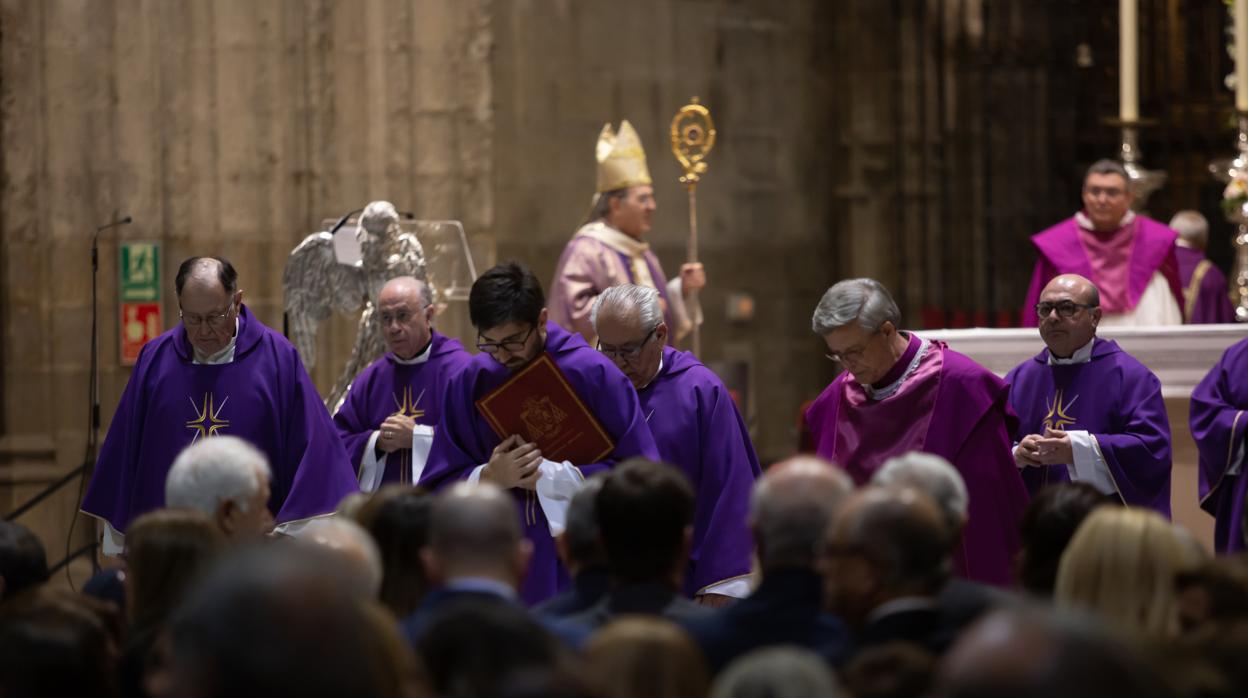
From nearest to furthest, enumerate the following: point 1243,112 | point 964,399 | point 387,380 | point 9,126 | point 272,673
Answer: point 272,673
point 964,399
point 387,380
point 1243,112
point 9,126

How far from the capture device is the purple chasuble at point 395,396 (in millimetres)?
7699

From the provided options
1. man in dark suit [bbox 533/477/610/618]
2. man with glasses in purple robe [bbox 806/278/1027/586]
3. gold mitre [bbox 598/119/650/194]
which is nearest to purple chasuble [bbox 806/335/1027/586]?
man with glasses in purple robe [bbox 806/278/1027/586]

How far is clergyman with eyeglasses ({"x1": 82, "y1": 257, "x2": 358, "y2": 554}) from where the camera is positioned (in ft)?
23.2

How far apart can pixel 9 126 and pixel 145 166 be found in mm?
833

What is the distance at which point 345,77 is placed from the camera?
11.8 metres

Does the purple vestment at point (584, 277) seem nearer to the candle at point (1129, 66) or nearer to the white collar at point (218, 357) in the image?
the candle at point (1129, 66)

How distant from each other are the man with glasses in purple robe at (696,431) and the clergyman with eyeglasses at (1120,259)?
415 centimetres

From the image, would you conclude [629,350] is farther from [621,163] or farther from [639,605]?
[621,163]

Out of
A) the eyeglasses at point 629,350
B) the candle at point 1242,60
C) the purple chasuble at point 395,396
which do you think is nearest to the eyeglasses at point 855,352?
the eyeglasses at point 629,350

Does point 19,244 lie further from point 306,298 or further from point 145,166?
point 306,298

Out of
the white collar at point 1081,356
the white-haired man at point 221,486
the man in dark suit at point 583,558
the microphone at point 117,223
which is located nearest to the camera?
the man in dark suit at point 583,558

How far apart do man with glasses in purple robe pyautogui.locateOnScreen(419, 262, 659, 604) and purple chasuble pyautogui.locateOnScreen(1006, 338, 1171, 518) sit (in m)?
1.73

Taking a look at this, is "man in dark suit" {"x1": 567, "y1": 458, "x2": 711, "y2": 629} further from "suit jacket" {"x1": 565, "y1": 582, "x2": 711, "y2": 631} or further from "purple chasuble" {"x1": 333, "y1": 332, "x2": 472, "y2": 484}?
"purple chasuble" {"x1": 333, "y1": 332, "x2": 472, "y2": 484}

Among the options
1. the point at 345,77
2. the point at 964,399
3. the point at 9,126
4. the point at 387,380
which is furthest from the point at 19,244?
the point at 964,399
